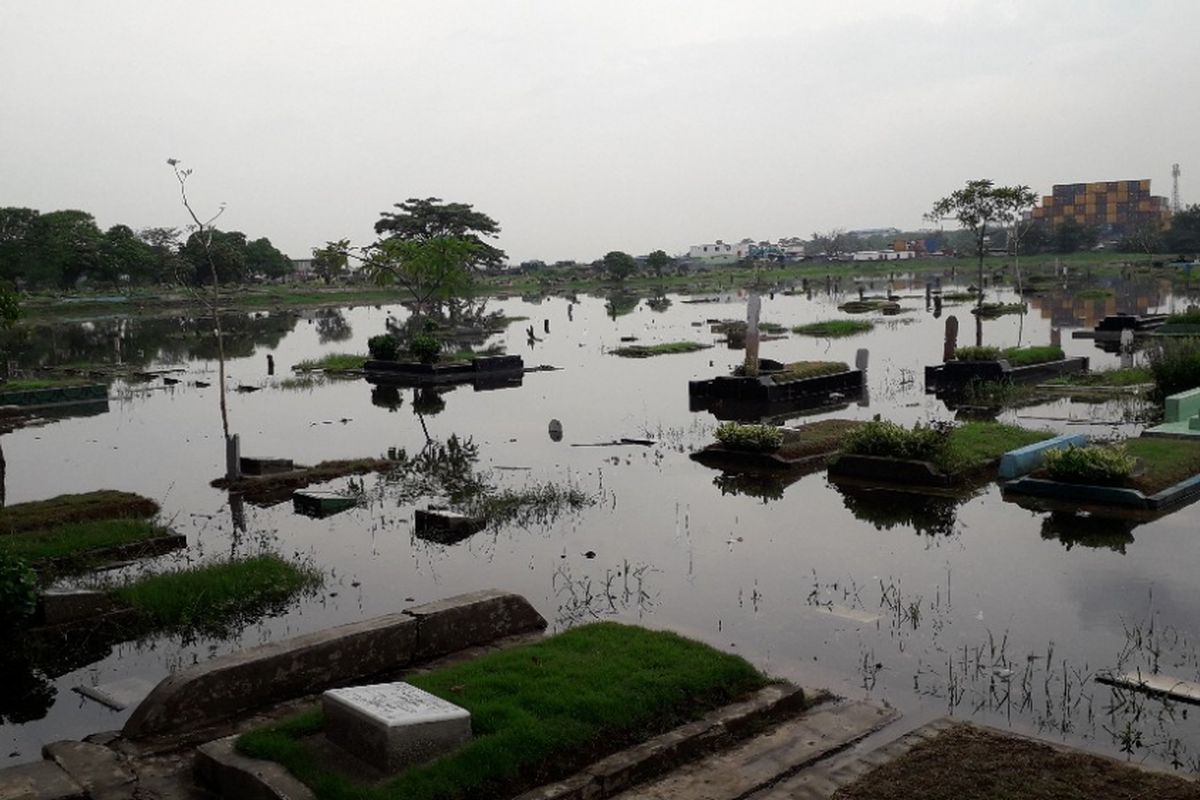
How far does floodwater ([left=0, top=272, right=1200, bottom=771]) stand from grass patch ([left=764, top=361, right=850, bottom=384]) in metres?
1.86

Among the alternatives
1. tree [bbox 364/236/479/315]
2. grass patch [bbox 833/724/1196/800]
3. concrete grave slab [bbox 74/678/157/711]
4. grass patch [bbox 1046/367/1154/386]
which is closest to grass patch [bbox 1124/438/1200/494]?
grass patch [bbox 833/724/1196/800]

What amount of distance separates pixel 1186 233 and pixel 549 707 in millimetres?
151129

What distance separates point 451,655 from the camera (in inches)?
422

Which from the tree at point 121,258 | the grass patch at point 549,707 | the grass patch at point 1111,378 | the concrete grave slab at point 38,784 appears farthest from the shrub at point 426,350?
the tree at point 121,258

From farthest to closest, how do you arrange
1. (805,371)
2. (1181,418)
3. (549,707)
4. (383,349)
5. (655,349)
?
(655,349), (383,349), (805,371), (1181,418), (549,707)

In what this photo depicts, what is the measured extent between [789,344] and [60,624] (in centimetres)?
4023

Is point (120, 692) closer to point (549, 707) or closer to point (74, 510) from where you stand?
point (549, 707)

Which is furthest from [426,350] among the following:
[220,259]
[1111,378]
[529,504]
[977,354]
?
[220,259]

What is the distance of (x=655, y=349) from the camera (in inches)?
1841

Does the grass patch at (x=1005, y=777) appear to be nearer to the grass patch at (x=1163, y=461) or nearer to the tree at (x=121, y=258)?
the grass patch at (x=1163, y=461)

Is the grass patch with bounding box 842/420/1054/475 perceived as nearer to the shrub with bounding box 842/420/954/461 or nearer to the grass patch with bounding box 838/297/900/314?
the shrub with bounding box 842/420/954/461

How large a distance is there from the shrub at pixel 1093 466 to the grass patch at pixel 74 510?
49.0 ft

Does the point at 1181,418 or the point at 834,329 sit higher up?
the point at 834,329

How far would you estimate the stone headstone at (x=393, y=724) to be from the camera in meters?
7.55
